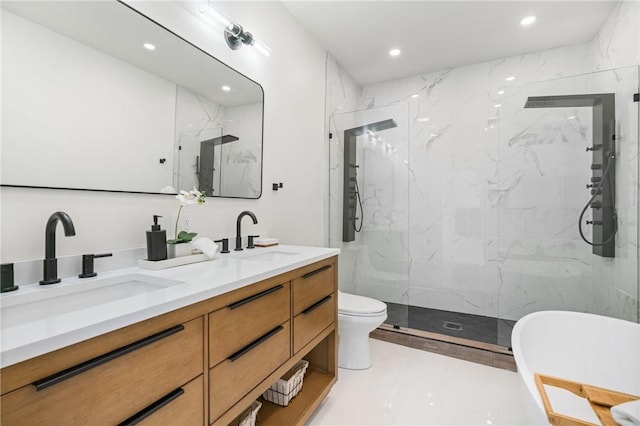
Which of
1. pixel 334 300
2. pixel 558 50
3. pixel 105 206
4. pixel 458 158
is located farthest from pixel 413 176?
pixel 105 206

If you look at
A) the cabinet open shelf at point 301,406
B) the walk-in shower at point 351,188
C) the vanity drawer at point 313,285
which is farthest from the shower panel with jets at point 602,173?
the cabinet open shelf at point 301,406

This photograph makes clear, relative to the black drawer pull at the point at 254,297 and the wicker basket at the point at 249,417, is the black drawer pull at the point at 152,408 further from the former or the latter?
the wicker basket at the point at 249,417

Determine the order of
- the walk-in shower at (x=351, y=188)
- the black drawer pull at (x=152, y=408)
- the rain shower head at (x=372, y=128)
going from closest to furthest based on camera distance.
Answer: the black drawer pull at (x=152, y=408)
the rain shower head at (x=372, y=128)
the walk-in shower at (x=351, y=188)

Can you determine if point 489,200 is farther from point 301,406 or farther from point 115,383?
point 115,383

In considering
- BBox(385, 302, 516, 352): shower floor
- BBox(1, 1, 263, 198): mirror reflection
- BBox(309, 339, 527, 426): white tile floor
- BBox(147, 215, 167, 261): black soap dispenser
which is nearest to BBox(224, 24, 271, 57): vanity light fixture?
BBox(1, 1, 263, 198): mirror reflection

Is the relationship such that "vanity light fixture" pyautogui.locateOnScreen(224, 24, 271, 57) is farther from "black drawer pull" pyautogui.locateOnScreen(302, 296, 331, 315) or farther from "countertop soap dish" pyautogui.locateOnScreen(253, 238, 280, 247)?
"black drawer pull" pyautogui.locateOnScreen(302, 296, 331, 315)

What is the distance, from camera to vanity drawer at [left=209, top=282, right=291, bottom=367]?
3.08 feet

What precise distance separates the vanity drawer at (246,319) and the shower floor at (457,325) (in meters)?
1.84

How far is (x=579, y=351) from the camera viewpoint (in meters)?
1.73

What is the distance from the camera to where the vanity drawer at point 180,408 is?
75 centimetres

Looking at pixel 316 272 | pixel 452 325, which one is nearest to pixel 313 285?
pixel 316 272

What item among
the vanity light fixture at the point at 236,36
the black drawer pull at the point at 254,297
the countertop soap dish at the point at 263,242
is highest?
the vanity light fixture at the point at 236,36

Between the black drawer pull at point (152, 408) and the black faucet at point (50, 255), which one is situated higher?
the black faucet at point (50, 255)

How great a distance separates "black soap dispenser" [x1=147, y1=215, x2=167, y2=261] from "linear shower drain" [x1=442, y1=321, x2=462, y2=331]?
265 centimetres
